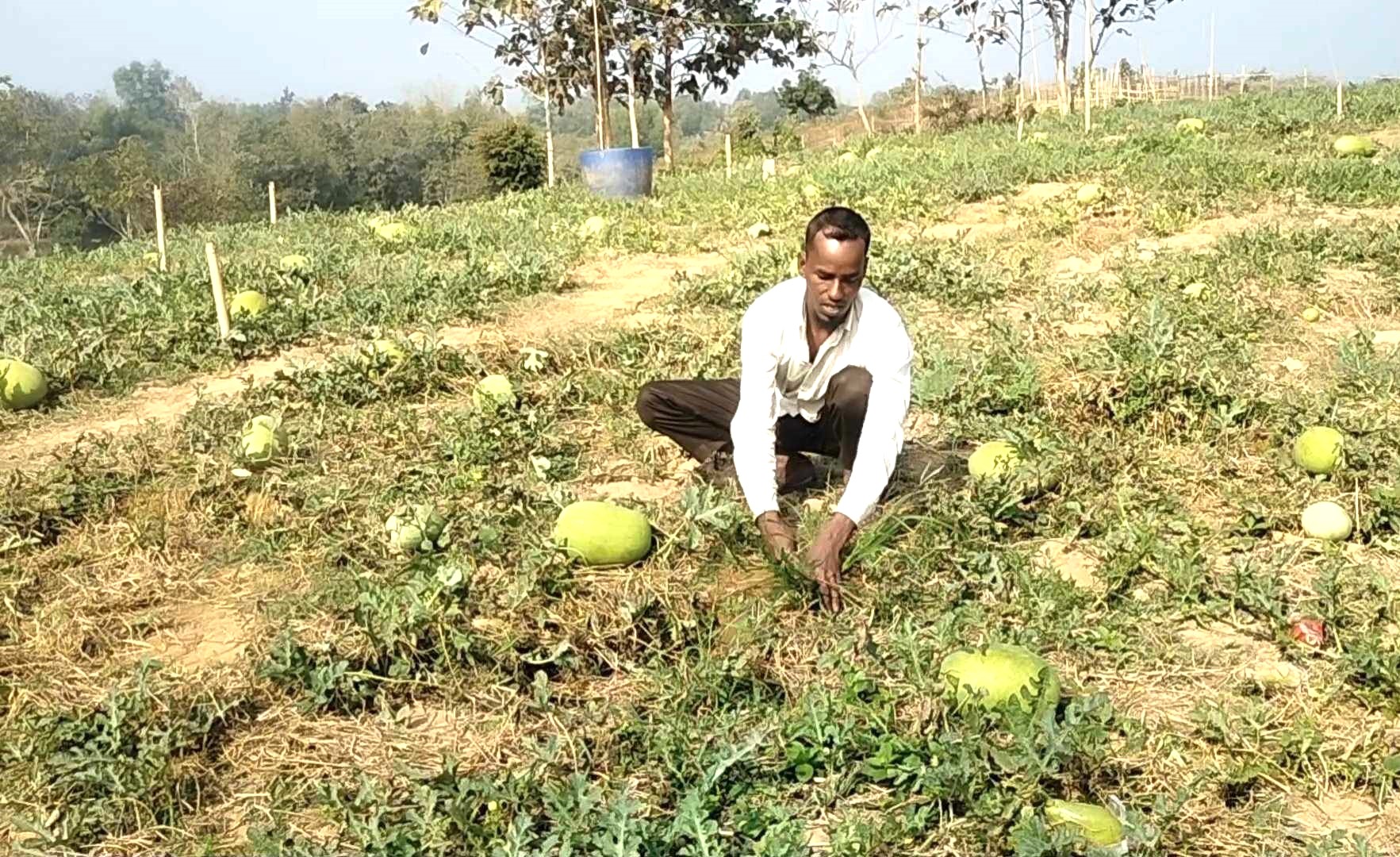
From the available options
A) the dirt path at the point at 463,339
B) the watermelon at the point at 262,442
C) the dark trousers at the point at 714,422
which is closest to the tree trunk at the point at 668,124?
the dirt path at the point at 463,339

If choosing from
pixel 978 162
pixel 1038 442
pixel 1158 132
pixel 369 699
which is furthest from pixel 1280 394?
pixel 1158 132

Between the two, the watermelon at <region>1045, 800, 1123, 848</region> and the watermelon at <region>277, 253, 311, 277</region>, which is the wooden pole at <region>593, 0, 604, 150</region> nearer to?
the watermelon at <region>277, 253, 311, 277</region>

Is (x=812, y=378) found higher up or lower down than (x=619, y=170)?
lower down

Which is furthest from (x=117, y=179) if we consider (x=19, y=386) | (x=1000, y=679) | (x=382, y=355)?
(x=1000, y=679)

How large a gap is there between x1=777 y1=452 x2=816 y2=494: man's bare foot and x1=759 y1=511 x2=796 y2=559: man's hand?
73 centimetres

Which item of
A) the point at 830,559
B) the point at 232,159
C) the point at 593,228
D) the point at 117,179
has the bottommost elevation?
the point at 830,559

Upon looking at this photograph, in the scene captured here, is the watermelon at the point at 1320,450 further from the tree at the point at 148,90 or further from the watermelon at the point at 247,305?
the tree at the point at 148,90

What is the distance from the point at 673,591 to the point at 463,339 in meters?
3.04

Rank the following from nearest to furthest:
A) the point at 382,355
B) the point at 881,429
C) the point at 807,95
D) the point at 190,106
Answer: the point at 881,429 → the point at 382,355 → the point at 807,95 → the point at 190,106

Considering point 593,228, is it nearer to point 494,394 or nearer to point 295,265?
point 295,265

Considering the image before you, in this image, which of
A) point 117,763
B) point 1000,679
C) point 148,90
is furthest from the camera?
point 148,90

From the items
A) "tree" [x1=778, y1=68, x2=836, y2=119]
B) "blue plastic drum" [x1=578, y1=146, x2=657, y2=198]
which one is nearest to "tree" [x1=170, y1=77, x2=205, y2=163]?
"tree" [x1=778, y1=68, x2=836, y2=119]

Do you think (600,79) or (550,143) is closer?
(550,143)

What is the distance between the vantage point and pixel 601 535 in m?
3.13
